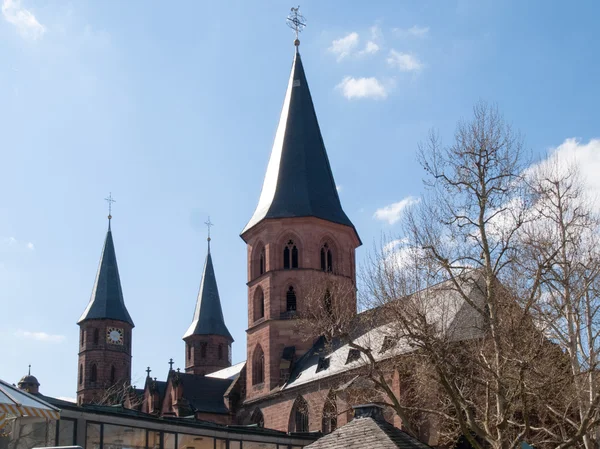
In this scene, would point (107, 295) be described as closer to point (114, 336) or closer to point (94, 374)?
point (114, 336)

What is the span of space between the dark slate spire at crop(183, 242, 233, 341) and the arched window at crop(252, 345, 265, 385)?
2757 cm

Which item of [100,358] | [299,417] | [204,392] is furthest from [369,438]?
[100,358]

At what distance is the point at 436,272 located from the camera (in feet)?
69.2

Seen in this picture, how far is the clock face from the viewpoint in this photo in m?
77.5

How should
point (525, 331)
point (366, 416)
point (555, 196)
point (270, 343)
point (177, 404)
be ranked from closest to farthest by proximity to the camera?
point (366, 416) → point (525, 331) → point (555, 196) → point (270, 343) → point (177, 404)

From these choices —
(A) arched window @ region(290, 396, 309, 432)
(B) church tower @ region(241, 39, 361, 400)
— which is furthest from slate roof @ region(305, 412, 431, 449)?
(B) church tower @ region(241, 39, 361, 400)

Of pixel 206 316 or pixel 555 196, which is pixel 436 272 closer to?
pixel 555 196

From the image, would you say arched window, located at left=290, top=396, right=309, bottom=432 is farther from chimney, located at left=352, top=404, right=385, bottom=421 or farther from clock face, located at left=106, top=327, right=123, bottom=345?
clock face, located at left=106, top=327, right=123, bottom=345

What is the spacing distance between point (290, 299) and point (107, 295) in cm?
3084

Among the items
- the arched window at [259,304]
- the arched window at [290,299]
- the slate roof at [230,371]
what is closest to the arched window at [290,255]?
the arched window at [290,299]

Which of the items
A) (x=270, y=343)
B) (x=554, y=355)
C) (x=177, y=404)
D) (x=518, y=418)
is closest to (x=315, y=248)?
(x=270, y=343)

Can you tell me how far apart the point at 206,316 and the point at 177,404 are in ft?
86.0

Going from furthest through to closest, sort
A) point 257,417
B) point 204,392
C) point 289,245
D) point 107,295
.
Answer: point 107,295
point 204,392
point 289,245
point 257,417

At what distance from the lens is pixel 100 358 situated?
78.0 m
